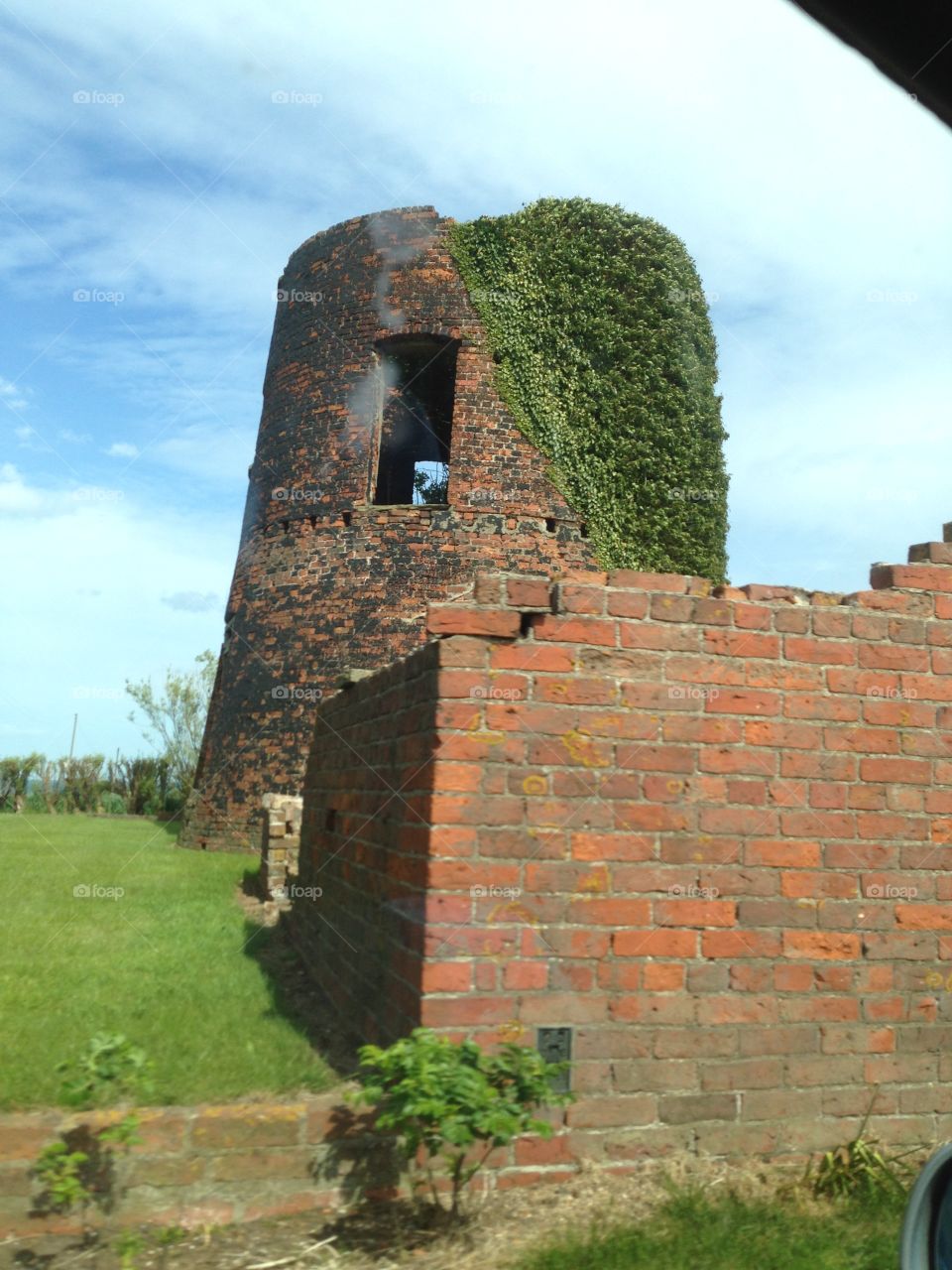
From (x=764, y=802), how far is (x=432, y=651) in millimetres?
1529

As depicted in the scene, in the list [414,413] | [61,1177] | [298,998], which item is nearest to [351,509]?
[414,413]

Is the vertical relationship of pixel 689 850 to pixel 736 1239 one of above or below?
above

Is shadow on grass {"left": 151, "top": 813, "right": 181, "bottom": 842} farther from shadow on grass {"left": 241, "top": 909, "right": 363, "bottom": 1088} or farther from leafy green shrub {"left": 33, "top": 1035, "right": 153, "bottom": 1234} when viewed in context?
leafy green shrub {"left": 33, "top": 1035, "right": 153, "bottom": 1234}

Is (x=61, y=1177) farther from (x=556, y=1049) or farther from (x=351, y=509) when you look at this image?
(x=351, y=509)

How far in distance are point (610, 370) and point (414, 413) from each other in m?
3.42

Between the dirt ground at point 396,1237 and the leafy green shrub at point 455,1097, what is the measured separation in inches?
5.6

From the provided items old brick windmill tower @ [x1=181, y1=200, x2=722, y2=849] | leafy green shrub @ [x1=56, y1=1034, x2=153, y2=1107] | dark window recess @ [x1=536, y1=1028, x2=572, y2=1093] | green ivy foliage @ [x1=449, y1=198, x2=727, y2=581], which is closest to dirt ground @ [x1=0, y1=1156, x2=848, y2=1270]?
dark window recess @ [x1=536, y1=1028, x2=572, y2=1093]

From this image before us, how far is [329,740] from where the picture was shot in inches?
269

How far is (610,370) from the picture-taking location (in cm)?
1432

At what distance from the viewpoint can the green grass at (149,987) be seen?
13.7 ft

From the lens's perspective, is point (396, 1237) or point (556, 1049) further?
point (556, 1049)

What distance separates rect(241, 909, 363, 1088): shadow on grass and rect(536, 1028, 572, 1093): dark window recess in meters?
0.91

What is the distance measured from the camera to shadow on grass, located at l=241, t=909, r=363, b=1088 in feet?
15.3

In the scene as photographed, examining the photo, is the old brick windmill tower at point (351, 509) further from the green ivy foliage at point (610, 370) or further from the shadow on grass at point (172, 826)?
the shadow on grass at point (172, 826)
